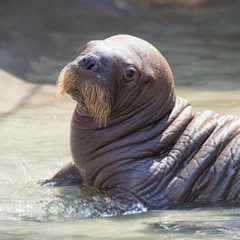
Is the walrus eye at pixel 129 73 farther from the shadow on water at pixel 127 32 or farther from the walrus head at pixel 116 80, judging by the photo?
the shadow on water at pixel 127 32

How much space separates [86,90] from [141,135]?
2.22ft

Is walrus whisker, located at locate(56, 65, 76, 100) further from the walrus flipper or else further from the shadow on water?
the shadow on water

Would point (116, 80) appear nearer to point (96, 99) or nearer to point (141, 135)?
point (96, 99)

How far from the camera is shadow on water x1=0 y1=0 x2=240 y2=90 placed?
12.0 m

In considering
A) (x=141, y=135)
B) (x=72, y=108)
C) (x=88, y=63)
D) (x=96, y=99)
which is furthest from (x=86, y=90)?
(x=72, y=108)

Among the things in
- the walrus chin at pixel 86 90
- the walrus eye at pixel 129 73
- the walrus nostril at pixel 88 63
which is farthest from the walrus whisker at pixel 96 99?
the walrus eye at pixel 129 73

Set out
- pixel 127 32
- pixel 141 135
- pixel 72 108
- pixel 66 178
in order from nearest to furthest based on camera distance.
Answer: pixel 141 135 → pixel 66 178 → pixel 72 108 → pixel 127 32

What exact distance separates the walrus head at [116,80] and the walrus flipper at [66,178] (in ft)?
2.39

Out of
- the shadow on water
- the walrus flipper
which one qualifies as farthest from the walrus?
the shadow on water

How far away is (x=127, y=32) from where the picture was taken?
15.2 meters

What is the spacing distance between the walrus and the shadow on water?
17.0ft

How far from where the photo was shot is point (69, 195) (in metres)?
5.98

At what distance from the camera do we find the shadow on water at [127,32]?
12.0 meters

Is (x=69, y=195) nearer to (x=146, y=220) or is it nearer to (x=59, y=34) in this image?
(x=146, y=220)
